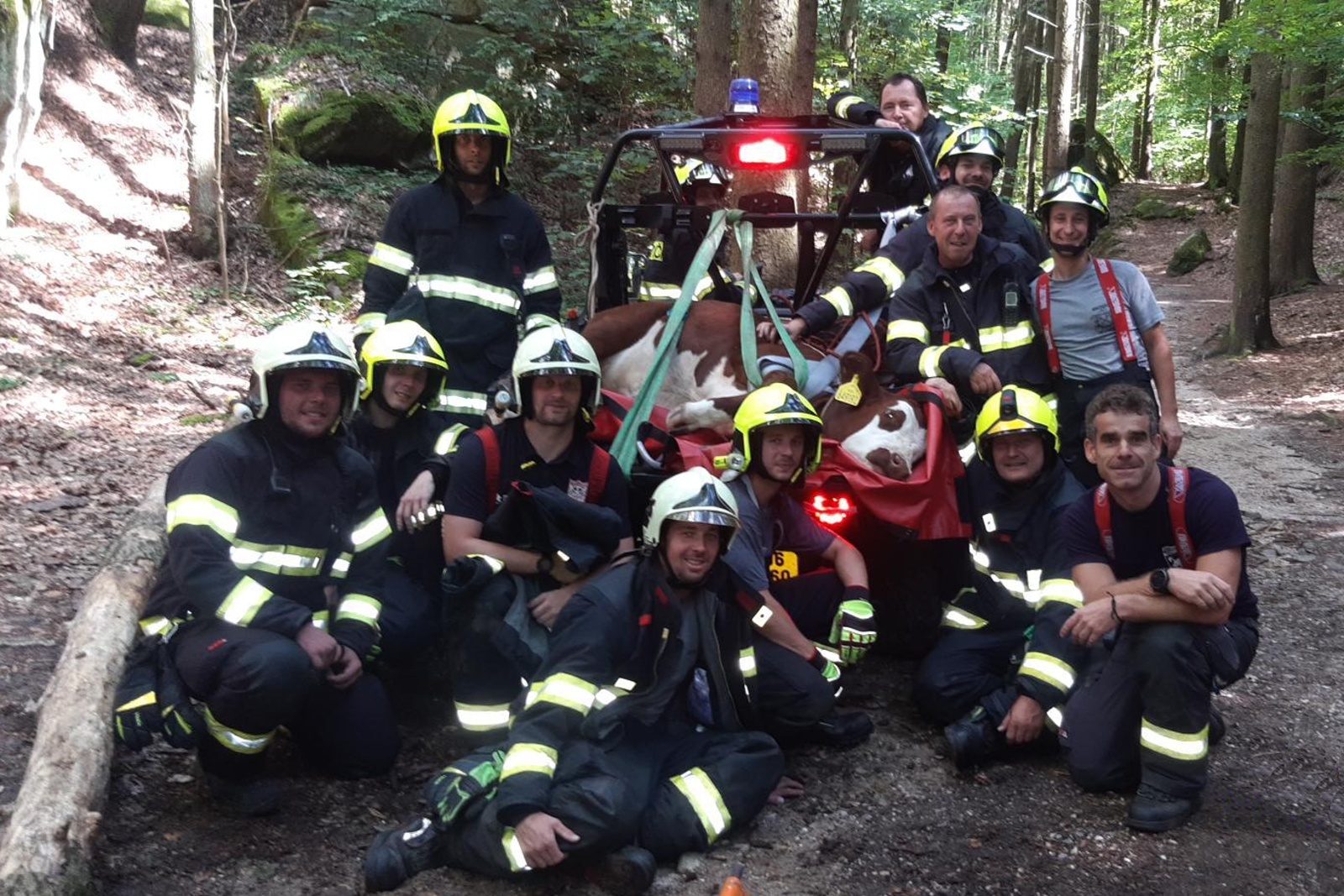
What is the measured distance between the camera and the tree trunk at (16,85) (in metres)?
11.0

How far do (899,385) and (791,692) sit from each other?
67.6 inches

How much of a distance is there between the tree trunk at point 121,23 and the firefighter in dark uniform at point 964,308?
14.3m

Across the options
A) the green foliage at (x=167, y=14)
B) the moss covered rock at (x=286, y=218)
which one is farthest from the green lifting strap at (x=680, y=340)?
the green foliage at (x=167, y=14)

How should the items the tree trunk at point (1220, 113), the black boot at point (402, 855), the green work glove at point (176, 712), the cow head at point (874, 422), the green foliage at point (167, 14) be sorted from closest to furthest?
1. the black boot at point (402, 855)
2. the green work glove at point (176, 712)
3. the cow head at point (874, 422)
4. the green foliage at point (167, 14)
5. the tree trunk at point (1220, 113)

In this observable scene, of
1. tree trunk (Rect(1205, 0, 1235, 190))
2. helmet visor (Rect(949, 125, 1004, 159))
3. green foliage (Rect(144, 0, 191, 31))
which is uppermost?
green foliage (Rect(144, 0, 191, 31))

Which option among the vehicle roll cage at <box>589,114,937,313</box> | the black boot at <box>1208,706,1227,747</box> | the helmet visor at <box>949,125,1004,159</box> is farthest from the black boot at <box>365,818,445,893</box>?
the helmet visor at <box>949,125,1004,159</box>

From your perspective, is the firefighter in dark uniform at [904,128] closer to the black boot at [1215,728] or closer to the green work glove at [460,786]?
the black boot at [1215,728]

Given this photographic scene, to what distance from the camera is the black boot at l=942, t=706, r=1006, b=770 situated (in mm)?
4094

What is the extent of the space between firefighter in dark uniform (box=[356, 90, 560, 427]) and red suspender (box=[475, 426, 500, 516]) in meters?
1.04

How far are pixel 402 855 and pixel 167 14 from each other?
17784 mm

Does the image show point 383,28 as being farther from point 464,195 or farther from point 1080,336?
point 1080,336

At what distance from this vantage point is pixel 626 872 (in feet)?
10.8

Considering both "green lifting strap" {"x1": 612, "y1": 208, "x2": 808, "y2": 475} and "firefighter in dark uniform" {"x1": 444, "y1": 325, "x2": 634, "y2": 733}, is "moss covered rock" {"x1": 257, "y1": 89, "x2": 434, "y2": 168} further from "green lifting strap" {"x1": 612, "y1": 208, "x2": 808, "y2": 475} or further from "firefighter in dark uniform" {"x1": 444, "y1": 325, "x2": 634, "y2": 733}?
"firefighter in dark uniform" {"x1": 444, "y1": 325, "x2": 634, "y2": 733}

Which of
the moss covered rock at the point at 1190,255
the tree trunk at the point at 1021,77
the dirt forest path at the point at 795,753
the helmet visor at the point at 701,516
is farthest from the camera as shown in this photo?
the tree trunk at the point at 1021,77
